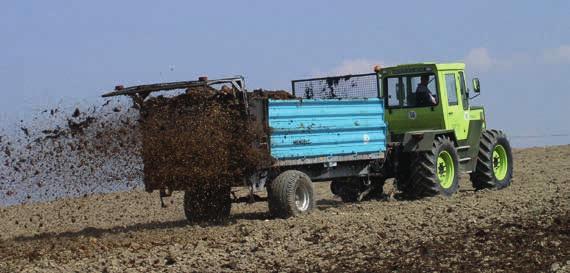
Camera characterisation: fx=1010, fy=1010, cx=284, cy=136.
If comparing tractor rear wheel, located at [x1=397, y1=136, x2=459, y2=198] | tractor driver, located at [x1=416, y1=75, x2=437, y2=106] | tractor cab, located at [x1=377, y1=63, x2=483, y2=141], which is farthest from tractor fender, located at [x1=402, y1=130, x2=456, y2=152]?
tractor driver, located at [x1=416, y1=75, x2=437, y2=106]

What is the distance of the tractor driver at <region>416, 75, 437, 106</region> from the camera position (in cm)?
1670

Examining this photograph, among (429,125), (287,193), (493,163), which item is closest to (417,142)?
(429,125)

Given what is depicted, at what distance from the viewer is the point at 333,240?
11.2m

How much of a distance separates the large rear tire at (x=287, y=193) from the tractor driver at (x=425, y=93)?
373cm

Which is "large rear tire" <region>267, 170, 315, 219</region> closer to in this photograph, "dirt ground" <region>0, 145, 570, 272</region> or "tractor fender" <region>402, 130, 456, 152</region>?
"dirt ground" <region>0, 145, 570, 272</region>

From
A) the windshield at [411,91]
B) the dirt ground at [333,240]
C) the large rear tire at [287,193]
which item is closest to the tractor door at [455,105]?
the windshield at [411,91]

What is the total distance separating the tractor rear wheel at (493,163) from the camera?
17891mm

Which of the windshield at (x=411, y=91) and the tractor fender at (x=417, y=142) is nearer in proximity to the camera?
the tractor fender at (x=417, y=142)

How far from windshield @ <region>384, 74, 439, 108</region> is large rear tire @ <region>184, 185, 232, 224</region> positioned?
3.87 metres

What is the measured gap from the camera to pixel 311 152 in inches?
550

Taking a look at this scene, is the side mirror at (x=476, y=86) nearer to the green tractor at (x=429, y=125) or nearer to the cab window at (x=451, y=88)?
the green tractor at (x=429, y=125)

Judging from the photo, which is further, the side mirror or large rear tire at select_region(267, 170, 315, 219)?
the side mirror

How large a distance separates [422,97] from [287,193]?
4319 mm

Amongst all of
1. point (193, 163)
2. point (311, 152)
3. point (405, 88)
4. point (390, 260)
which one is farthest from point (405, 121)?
point (390, 260)
